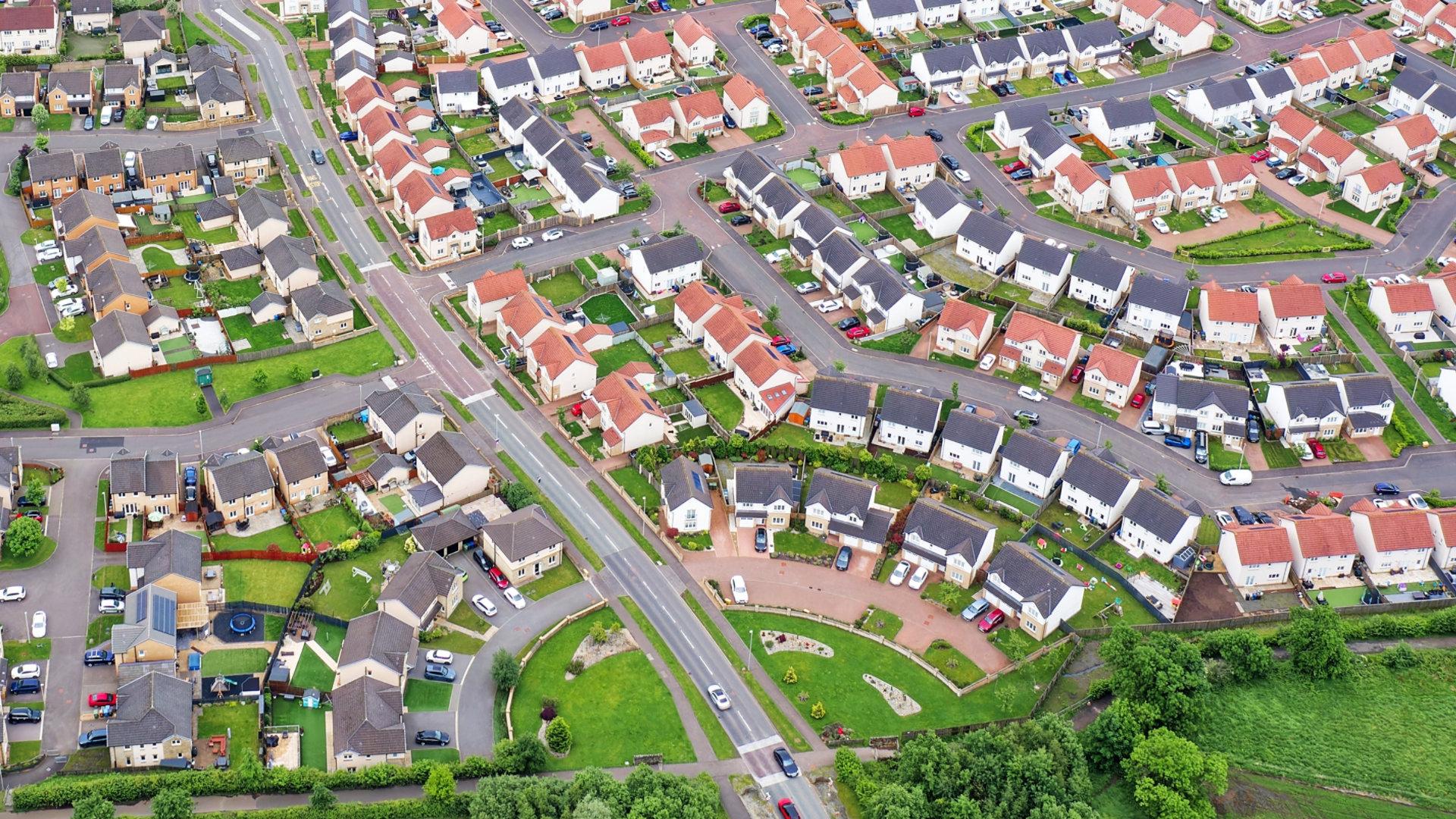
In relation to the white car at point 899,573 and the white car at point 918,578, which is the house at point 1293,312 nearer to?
the white car at point 918,578

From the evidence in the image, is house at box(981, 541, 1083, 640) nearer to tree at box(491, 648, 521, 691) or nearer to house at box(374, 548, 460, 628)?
tree at box(491, 648, 521, 691)

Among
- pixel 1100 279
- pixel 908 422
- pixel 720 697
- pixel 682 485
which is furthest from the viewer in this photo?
pixel 1100 279

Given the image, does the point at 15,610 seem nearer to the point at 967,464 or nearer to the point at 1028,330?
the point at 967,464

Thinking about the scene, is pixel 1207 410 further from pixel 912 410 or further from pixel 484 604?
pixel 484 604

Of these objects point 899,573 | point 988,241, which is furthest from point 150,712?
point 988,241

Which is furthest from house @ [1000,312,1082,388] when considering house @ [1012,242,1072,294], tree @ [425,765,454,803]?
tree @ [425,765,454,803]

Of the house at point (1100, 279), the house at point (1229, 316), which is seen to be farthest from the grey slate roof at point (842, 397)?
the house at point (1229, 316)

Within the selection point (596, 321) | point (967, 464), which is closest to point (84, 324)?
point (596, 321)
